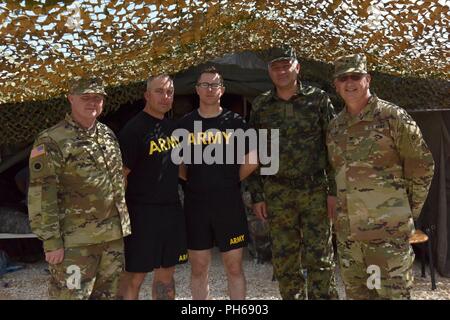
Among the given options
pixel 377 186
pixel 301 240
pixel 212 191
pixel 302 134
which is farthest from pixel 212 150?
pixel 377 186

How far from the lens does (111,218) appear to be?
2.71m

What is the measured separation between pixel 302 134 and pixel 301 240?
0.76m

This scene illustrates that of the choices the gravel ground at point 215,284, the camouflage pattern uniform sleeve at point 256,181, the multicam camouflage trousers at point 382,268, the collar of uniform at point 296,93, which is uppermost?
the collar of uniform at point 296,93

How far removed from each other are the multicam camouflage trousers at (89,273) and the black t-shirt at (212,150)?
0.67 m

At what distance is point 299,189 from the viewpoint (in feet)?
10.5

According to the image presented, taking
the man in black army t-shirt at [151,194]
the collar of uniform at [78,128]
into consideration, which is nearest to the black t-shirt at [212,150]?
the man in black army t-shirt at [151,194]

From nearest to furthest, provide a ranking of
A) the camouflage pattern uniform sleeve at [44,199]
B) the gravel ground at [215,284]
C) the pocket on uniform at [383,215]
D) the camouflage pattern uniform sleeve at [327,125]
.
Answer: the camouflage pattern uniform sleeve at [44,199]
the pocket on uniform at [383,215]
the camouflage pattern uniform sleeve at [327,125]
the gravel ground at [215,284]

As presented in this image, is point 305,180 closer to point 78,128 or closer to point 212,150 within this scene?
point 212,150

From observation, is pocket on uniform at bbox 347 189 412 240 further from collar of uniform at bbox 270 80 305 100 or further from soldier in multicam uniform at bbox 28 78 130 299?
soldier in multicam uniform at bbox 28 78 130 299

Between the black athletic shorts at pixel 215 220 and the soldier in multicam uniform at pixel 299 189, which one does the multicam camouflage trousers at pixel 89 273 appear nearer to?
the black athletic shorts at pixel 215 220

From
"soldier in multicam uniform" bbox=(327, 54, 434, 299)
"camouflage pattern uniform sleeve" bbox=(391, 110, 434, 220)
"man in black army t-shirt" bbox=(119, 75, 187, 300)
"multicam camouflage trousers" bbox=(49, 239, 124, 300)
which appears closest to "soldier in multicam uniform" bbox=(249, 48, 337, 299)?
"soldier in multicam uniform" bbox=(327, 54, 434, 299)

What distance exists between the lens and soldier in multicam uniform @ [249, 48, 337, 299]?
3.18 meters

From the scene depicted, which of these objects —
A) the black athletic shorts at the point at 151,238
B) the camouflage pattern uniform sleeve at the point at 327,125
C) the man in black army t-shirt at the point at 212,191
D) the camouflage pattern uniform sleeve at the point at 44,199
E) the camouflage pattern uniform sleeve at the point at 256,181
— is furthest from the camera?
the camouflage pattern uniform sleeve at the point at 256,181

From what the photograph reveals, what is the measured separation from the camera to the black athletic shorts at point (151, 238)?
290cm
